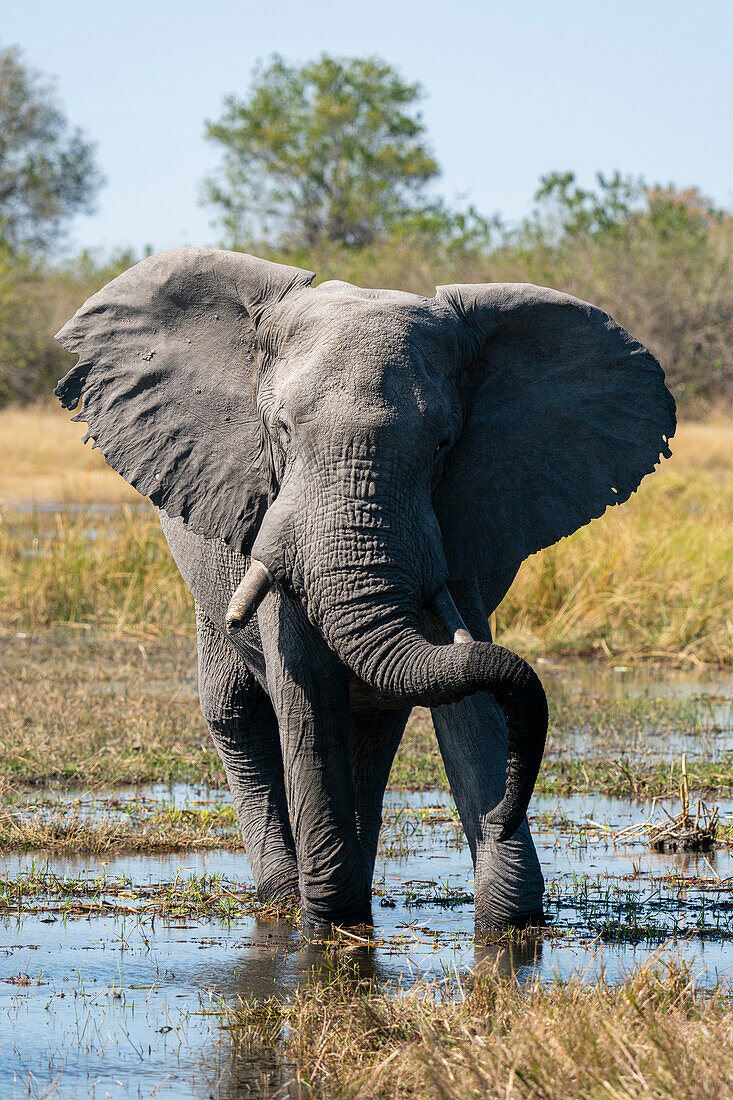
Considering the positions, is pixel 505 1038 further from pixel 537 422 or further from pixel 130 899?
pixel 537 422

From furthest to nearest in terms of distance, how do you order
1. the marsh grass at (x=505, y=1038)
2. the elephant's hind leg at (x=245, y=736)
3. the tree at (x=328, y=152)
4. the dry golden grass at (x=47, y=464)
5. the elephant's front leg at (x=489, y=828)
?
the tree at (x=328, y=152), the dry golden grass at (x=47, y=464), the elephant's hind leg at (x=245, y=736), the elephant's front leg at (x=489, y=828), the marsh grass at (x=505, y=1038)

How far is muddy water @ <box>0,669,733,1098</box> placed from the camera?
12.2 ft

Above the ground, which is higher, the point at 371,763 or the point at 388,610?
the point at 388,610

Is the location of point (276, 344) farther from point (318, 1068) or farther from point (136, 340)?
point (318, 1068)

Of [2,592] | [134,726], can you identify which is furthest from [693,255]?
[134,726]

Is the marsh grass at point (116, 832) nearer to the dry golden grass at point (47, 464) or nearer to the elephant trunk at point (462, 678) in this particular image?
the elephant trunk at point (462, 678)

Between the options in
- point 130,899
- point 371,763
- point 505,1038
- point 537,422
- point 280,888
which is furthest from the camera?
point 371,763

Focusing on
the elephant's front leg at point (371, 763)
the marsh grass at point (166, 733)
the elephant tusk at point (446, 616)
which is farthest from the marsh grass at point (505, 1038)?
the marsh grass at point (166, 733)

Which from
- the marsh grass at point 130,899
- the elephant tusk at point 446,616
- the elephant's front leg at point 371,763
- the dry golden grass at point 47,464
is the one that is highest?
the elephant tusk at point 446,616

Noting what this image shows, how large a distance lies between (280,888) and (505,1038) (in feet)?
6.95

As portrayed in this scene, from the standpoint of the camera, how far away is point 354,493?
172 inches

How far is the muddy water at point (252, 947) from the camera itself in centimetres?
372

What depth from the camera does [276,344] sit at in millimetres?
4965

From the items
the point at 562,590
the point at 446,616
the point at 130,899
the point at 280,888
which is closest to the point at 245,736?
the point at 280,888
